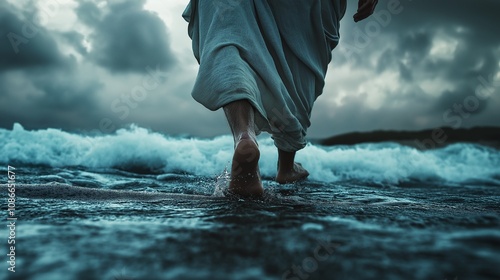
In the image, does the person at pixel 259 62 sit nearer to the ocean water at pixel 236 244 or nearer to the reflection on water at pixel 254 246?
the ocean water at pixel 236 244

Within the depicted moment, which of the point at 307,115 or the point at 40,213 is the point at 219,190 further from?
the point at 307,115

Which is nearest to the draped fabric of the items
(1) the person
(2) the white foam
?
(1) the person

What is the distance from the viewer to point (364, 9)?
97.0 inches

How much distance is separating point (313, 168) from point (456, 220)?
17.5 feet

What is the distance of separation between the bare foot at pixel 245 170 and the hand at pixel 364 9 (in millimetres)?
1650

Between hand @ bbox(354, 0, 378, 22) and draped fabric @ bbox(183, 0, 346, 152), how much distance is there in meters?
0.13

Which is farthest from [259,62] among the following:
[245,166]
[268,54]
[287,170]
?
[287,170]

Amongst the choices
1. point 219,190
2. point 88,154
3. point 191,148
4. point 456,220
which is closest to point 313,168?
point 191,148

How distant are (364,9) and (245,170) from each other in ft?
5.86

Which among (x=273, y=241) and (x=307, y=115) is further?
(x=307, y=115)

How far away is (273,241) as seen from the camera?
0.62 m

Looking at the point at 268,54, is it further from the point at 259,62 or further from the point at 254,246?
the point at 254,246

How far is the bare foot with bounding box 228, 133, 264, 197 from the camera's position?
4.46 feet

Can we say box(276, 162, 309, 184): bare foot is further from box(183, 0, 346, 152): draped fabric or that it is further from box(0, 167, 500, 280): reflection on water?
box(0, 167, 500, 280): reflection on water
